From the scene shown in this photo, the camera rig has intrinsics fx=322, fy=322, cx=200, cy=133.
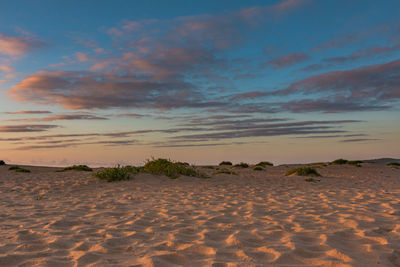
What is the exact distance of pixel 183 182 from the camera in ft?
46.2

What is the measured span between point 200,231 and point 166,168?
1060cm

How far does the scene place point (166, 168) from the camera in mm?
15859

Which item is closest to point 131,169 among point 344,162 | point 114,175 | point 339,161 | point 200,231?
point 114,175

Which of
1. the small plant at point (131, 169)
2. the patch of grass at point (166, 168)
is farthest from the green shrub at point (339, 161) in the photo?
→ the small plant at point (131, 169)

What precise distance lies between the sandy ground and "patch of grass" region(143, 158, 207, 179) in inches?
239

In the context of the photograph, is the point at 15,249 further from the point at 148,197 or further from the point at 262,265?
the point at 148,197

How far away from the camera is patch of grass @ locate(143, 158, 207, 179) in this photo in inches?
626

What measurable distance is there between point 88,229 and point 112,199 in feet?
12.8

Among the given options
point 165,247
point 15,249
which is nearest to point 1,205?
point 15,249

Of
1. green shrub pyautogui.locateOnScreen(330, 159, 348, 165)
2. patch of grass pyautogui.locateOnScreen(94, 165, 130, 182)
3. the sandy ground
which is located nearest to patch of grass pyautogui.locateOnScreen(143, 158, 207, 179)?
patch of grass pyautogui.locateOnScreen(94, 165, 130, 182)

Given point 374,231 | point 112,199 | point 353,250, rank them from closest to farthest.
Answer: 1. point 353,250
2. point 374,231
3. point 112,199

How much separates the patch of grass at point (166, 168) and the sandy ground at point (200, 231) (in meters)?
6.06

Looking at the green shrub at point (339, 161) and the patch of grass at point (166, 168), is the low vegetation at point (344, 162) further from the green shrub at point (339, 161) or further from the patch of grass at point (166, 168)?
the patch of grass at point (166, 168)

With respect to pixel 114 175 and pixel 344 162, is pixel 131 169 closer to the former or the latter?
pixel 114 175
